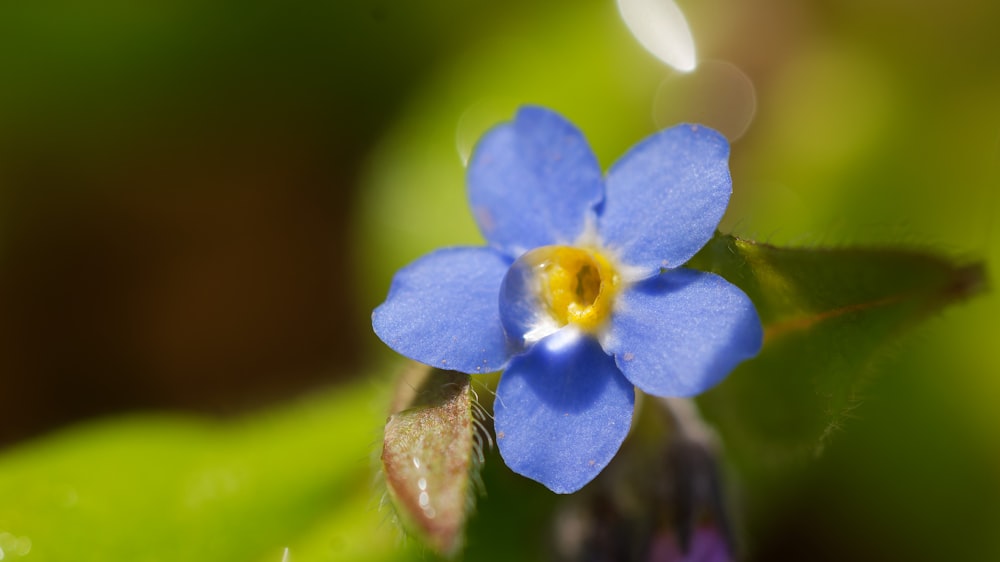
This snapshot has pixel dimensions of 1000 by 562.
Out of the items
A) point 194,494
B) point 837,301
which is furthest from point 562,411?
point 194,494

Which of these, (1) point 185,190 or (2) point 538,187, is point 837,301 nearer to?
(2) point 538,187

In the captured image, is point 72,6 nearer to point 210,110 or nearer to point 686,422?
point 210,110

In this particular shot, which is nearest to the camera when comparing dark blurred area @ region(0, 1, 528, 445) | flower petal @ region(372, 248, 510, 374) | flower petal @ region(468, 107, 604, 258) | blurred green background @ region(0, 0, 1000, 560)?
flower petal @ region(372, 248, 510, 374)

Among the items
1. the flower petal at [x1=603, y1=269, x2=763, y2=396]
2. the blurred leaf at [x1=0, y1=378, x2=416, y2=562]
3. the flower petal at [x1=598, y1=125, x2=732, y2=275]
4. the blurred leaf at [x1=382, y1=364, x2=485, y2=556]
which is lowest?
the blurred leaf at [x1=0, y1=378, x2=416, y2=562]

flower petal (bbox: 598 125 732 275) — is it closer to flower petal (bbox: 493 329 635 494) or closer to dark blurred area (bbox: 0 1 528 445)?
flower petal (bbox: 493 329 635 494)

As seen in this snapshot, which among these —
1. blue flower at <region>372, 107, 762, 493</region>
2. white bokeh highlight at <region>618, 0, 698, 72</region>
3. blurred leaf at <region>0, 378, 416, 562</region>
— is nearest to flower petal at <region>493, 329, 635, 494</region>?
blue flower at <region>372, 107, 762, 493</region>

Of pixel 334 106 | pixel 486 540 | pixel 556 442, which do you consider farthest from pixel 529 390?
pixel 334 106
